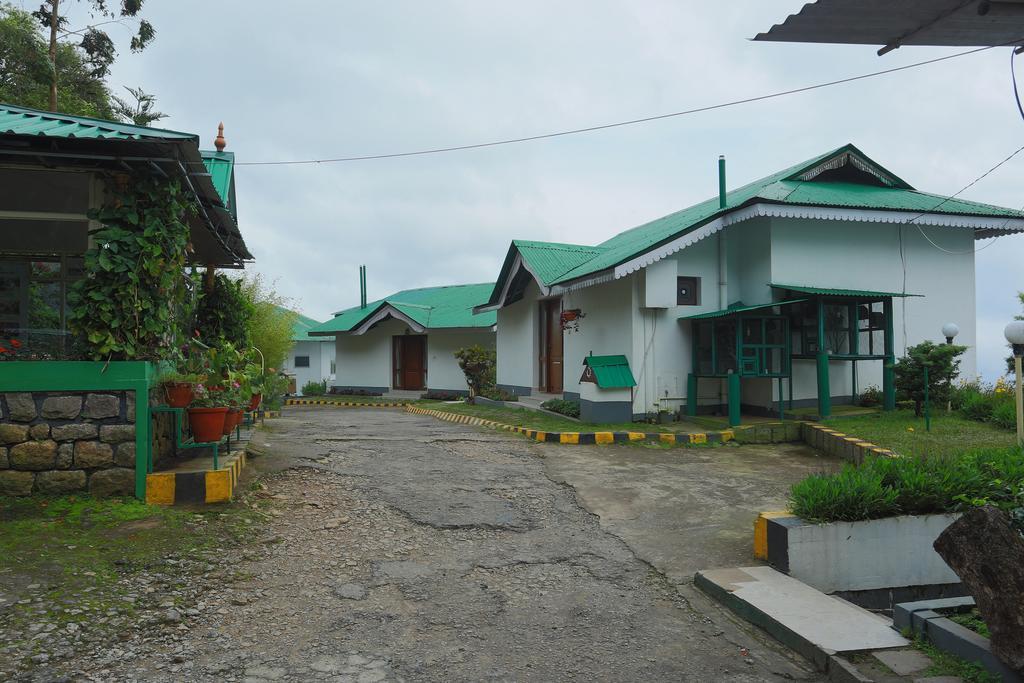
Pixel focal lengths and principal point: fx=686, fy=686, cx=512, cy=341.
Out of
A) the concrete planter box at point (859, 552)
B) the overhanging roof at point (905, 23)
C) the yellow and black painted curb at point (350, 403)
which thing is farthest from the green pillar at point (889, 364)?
the yellow and black painted curb at point (350, 403)

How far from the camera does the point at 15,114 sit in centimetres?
641

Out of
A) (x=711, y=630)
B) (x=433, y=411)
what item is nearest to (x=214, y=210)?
(x=711, y=630)

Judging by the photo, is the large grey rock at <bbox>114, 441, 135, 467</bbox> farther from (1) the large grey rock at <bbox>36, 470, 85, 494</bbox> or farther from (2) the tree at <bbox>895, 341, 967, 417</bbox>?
(2) the tree at <bbox>895, 341, 967, 417</bbox>

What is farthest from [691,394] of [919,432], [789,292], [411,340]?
[411,340]

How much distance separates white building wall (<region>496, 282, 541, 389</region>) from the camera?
17.5m

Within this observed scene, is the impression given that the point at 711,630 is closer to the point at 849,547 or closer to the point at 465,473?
the point at 849,547

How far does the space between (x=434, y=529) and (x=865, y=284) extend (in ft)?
34.8

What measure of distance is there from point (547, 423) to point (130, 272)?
850 centimetres

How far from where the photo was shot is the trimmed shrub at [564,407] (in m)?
13.9

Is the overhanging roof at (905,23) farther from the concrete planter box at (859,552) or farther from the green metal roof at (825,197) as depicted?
the green metal roof at (825,197)

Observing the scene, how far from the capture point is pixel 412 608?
4.55m

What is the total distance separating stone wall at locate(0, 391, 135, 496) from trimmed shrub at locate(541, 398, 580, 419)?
29.8 feet

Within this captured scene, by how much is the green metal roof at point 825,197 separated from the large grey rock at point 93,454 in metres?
8.30

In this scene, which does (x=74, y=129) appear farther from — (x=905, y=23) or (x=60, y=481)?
(x=905, y=23)
